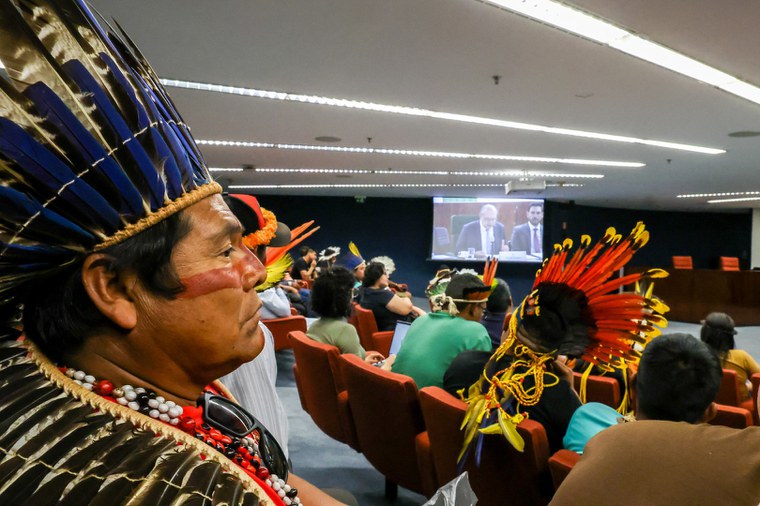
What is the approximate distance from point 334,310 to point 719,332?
8.38 ft

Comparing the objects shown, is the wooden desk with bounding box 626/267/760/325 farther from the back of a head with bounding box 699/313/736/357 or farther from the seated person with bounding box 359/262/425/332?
the back of a head with bounding box 699/313/736/357

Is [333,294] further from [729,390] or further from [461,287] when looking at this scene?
[729,390]

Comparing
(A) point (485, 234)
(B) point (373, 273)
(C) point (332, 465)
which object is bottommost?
(C) point (332, 465)

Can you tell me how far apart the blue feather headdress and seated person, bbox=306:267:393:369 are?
2.87 meters

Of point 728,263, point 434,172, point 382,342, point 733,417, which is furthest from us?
point 728,263

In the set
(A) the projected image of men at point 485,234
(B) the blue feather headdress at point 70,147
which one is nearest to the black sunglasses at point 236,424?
(B) the blue feather headdress at point 70,147

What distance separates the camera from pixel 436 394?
2.07m

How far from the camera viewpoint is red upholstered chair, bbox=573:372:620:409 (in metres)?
2.79

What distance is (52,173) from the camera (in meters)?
0.60

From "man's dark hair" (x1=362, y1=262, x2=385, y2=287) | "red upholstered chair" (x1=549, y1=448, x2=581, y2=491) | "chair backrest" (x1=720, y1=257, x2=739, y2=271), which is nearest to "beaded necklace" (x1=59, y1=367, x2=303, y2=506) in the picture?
"red upholstered chair" (x1=549, y1=448, x2=581, y2=491)

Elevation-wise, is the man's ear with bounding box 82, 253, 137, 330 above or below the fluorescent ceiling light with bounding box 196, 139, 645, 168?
below

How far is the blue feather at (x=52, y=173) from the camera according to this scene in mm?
577

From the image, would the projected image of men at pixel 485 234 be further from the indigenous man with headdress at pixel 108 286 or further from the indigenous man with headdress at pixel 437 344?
the indigenous man with headdress at pixel 108 286

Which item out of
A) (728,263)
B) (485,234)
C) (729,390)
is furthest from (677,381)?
(728,263)
